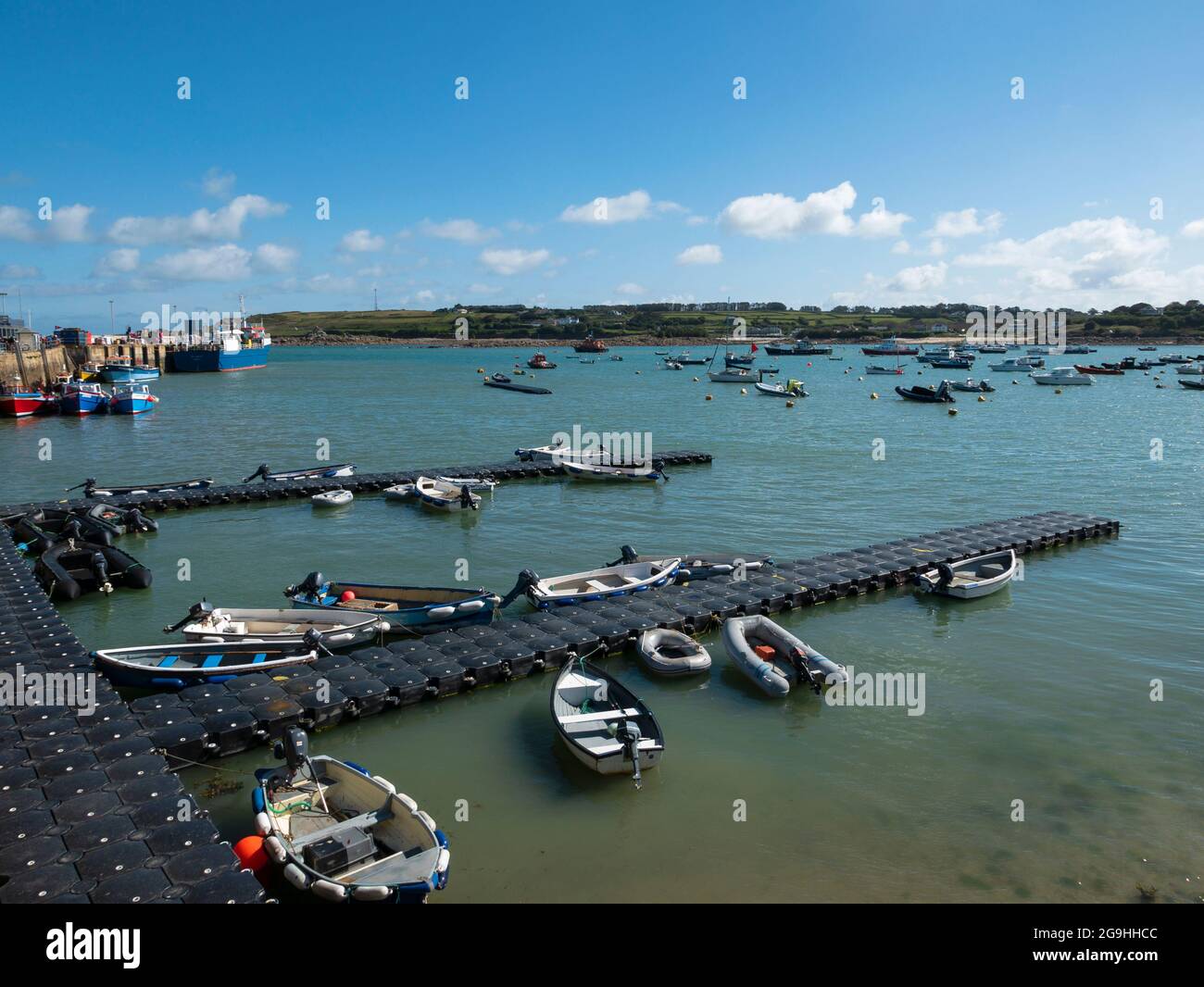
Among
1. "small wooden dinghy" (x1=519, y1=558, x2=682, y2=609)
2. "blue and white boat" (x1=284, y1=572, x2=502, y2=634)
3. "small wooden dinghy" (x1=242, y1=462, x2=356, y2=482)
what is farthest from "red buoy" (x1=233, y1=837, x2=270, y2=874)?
"small wooden dinghy" (x1=242, y1=462, x2=356, y2=482)

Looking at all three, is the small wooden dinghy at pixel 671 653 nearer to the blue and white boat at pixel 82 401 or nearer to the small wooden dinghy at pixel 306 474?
the small wooden dinghy at pixel 306 474

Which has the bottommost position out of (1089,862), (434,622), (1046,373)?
(1089,862)

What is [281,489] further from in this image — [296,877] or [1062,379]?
[1062,379]

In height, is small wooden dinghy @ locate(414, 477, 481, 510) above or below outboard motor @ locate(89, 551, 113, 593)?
above

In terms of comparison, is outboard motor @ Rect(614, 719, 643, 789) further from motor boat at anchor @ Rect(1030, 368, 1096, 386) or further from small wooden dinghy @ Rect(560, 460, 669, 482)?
motor boat at anchor @ Rect(1030, 368, 1096, 386)

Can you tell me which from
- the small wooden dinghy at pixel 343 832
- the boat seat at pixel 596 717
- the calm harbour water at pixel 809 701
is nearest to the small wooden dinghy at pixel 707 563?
the calm harbour water at pixel 809 701
